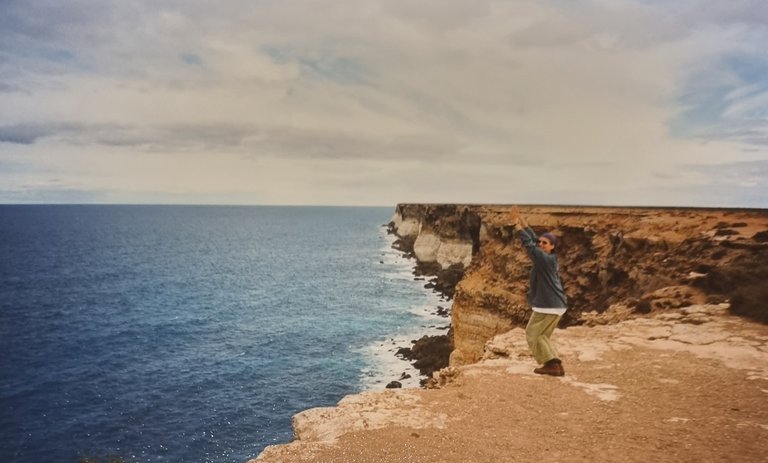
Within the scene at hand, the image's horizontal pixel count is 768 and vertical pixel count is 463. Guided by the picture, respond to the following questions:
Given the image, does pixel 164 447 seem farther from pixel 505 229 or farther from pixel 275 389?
pixel 505 229

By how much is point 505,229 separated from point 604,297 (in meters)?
10.2

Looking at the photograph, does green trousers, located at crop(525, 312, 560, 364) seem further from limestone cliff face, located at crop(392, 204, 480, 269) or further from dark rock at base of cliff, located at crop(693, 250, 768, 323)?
limestone cliff face, located at crop(392, 204, 480, 269)

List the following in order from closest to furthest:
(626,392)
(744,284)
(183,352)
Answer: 1. (626,392)
2. (744,284)
3. (183,352)

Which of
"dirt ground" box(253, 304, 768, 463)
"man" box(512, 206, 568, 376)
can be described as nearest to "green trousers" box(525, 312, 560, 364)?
"man" box(512, 206, 568, 376)

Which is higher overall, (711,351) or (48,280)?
(711,351)

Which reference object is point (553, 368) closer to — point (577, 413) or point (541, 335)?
point (541, 335)

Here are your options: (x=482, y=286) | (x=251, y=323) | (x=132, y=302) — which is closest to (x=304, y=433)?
(x=482, y=286)

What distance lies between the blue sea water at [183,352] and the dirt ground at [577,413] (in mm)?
23664

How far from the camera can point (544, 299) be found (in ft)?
30.8

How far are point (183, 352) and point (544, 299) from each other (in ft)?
141

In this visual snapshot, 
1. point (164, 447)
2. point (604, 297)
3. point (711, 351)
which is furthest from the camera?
point (164, 447)

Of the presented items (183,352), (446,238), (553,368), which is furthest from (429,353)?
(446,238)

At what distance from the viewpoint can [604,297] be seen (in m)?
21.5

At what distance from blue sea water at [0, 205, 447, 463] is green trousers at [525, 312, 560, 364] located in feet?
79.3
